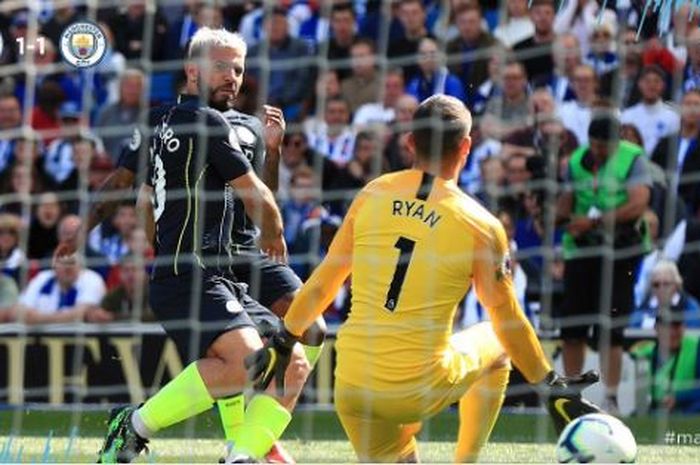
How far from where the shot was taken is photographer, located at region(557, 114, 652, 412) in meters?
10.7

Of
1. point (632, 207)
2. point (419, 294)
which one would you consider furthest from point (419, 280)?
point (632, 207)

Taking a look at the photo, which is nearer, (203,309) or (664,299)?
(203,309)

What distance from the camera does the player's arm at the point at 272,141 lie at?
7914mm

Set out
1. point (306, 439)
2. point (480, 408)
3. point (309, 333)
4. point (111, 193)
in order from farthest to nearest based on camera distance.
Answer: point (306, 439), point (111, 193), point (309, 333), point (480, 408)

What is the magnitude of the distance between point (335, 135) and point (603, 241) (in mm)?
1860

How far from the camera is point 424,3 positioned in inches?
491

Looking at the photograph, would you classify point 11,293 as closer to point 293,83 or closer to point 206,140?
point 293,83

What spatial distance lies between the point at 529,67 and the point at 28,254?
10.9ft

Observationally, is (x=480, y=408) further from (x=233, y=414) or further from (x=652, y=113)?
(x=652, y=113)

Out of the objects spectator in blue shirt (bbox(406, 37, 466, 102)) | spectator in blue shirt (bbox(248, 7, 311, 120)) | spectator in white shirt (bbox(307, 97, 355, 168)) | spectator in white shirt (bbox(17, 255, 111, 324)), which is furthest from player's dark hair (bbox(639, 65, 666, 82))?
spectator in white shirt (bbox(17, 255, 111, 324))

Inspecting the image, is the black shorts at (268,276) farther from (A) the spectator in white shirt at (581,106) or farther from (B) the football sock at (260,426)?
(A) the spectator in white shirt at (581,106)

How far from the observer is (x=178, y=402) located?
7.31m

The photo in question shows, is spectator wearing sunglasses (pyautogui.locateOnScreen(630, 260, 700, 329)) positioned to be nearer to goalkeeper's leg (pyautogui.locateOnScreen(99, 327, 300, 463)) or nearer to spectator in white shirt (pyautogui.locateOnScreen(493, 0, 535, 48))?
spectator in white shirt (pyautogui.locateOnScreen(493, 0, 535, 48))

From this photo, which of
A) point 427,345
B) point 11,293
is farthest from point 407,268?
point 11,293
